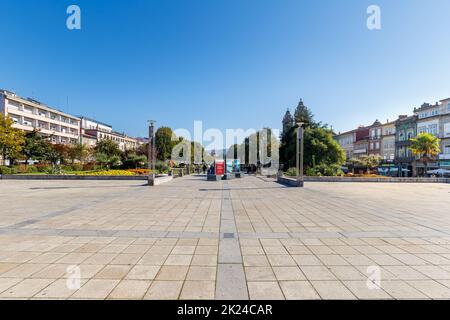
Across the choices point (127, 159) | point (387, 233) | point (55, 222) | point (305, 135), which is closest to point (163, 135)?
point (127, 159)

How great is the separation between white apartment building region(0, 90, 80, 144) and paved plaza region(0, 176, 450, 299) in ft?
149

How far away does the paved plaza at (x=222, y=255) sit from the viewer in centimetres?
314

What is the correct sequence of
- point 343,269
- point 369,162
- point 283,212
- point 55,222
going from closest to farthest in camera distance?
1. point 343,269
2. point 55,222
3. point 283,212
4. point 369,162

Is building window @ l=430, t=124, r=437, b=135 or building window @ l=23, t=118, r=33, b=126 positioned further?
building window @ l=23, t=118, r=33, b=126

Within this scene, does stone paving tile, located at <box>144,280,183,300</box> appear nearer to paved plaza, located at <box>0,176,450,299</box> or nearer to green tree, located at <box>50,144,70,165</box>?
paved plaza, located at <box>0,176,450,299</box>

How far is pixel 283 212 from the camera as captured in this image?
26.9ft

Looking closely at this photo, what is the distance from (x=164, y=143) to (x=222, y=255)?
5052 centimetres

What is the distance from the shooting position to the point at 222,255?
4.33 m

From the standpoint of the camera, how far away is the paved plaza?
314 centimetres

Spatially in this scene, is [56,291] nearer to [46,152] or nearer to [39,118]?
[46,152]

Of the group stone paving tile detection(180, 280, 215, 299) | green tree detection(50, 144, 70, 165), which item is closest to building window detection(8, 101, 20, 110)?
green tree detection(50, 144, 70, 165)
